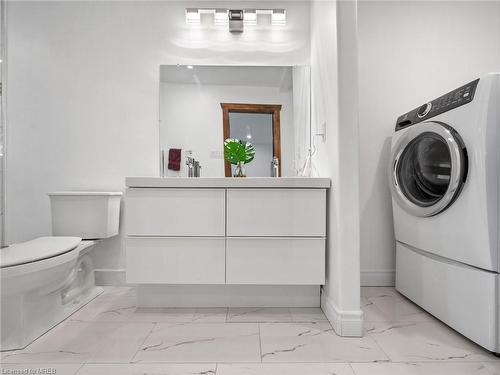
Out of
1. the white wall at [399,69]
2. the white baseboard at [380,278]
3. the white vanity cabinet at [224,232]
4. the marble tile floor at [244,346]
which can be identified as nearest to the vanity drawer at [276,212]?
the white vanity cabinet at [224,232]

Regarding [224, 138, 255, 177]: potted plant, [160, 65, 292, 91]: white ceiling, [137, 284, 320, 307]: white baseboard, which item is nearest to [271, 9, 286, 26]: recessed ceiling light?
[160, 65, 292, 91]: white ceiling

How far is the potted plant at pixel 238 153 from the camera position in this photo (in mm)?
2162

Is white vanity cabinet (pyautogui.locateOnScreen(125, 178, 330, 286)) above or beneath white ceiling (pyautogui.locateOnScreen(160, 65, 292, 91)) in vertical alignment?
beneath

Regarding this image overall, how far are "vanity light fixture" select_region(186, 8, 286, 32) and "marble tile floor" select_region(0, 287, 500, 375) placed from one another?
2.03 metres

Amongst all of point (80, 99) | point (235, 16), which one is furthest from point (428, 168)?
point (80, 99)

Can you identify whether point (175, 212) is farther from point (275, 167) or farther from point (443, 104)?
point (443, 104)

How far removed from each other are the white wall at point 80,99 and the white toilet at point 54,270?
0.24m

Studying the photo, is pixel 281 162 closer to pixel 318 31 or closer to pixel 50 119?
pixel 318 31

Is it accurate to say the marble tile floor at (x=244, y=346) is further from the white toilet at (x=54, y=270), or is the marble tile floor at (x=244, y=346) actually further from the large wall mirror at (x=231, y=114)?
the large wall mirror at (x=231, y=114)

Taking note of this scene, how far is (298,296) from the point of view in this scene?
1.84 metres

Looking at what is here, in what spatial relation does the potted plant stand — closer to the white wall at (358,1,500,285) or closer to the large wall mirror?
the large wall mirror

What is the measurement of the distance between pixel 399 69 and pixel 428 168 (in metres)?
0.95

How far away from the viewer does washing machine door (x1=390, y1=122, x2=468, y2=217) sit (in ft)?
4.50

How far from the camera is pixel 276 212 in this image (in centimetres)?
170
